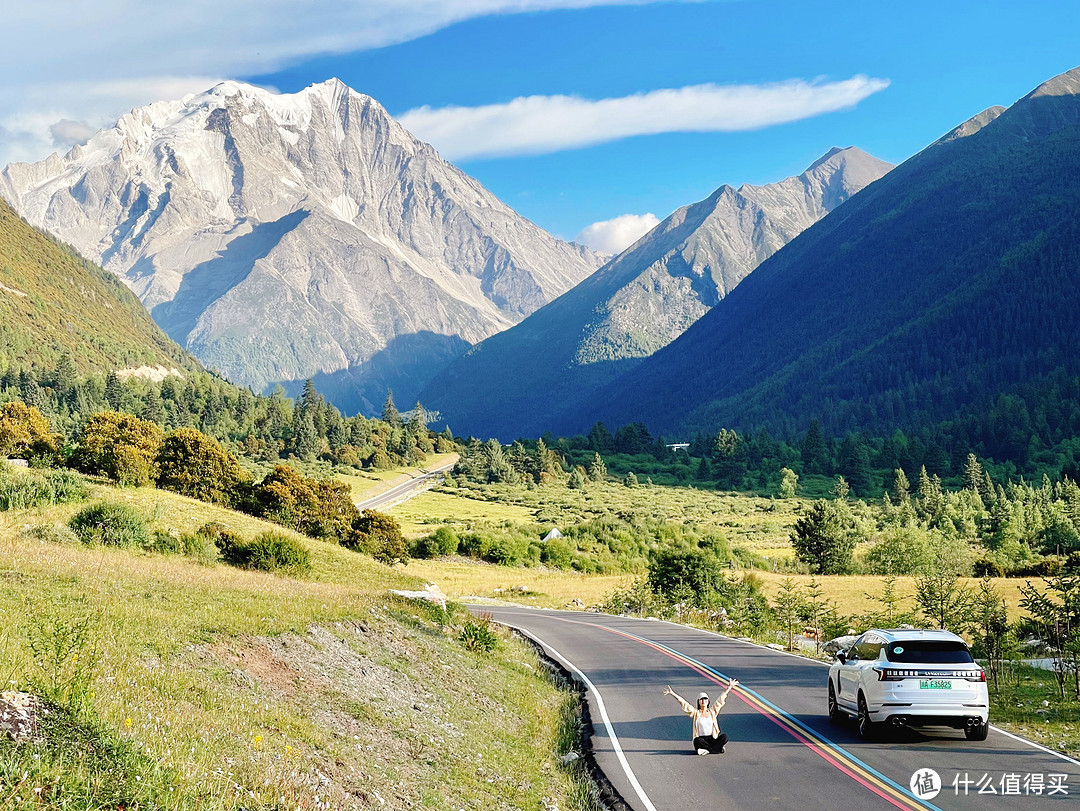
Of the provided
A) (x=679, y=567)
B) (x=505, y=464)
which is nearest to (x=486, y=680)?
(x=679, y=567)

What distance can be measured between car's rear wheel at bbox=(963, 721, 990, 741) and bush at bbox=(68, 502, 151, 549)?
1062 inches

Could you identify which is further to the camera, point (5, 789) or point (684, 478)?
point (684, 478)

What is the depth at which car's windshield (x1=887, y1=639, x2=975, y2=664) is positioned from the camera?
47.9 ft

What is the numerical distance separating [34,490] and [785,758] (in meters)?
32.4

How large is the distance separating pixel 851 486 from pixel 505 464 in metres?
62.7

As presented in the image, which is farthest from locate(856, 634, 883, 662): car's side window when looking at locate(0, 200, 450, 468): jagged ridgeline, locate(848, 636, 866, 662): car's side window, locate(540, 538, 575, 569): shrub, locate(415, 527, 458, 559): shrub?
locate(0, 200, 450, 468): jagged ridgeline

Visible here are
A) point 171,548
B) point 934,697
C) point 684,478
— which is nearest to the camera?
point 934,697

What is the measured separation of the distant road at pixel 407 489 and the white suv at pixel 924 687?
78.1 metres

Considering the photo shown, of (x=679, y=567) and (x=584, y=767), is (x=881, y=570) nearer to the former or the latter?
(x=679, y=567)

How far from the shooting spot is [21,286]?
654ft

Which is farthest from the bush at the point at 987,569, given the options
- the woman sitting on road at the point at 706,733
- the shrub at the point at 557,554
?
the woman sitting on road at the point at 706,733

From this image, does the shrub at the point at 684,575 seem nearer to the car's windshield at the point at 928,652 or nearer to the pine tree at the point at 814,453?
the car's windshield at the point at 928,652

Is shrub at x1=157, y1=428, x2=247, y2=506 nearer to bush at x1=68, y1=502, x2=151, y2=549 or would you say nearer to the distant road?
bush at x1=68, y1=502, x2=151, y2=549

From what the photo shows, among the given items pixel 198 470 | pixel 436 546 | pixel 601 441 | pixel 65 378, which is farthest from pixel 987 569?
pixel 65 378
